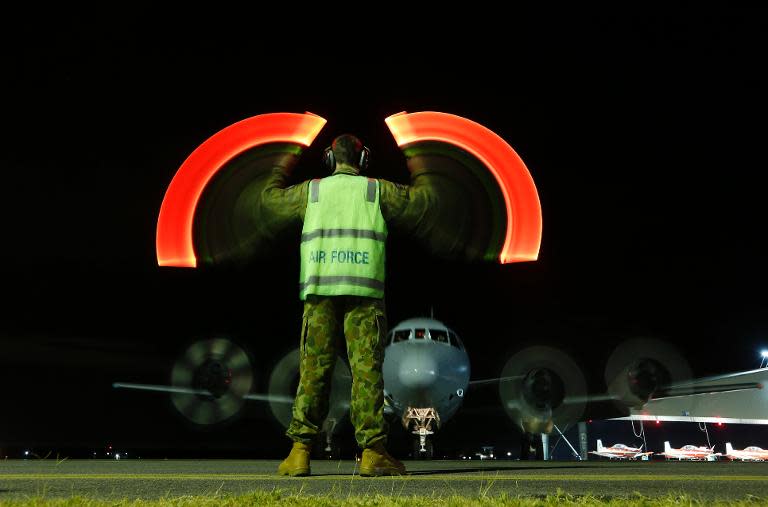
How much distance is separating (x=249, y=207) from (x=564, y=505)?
4379mm

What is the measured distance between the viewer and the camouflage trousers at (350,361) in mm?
5980

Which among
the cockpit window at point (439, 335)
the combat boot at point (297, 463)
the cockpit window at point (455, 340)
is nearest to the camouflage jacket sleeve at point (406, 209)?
the combat boot at point (297, 463)

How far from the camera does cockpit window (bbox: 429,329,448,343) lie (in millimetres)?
18906

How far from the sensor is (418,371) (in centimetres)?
1675

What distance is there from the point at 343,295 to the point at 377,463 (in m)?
1.43

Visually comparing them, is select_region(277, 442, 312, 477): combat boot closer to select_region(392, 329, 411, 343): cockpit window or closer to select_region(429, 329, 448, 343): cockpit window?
select_region(429, 329, 448, 343): cockpit window

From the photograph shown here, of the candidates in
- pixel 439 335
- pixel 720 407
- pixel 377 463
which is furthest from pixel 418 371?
pixel 720 407

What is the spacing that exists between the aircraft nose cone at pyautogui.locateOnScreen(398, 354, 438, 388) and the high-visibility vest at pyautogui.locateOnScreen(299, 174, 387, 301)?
10.7 meters

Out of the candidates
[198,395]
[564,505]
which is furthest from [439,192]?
[198,395]

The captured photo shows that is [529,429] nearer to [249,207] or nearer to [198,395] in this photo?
[198,395]

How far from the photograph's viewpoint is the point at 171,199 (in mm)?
7543

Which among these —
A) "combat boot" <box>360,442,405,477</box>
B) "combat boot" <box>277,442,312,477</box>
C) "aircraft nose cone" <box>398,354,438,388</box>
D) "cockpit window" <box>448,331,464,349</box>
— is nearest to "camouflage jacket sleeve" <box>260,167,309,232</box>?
"combat boot" <box>277,442,312,477</box>

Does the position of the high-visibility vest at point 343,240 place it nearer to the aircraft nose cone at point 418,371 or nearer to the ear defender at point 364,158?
the ear defender at point 364,158

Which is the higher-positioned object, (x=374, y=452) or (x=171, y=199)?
(x=171, y=199)
